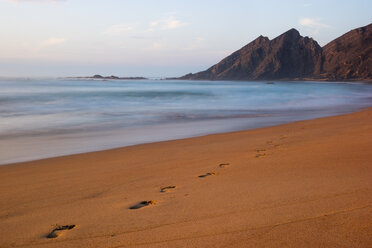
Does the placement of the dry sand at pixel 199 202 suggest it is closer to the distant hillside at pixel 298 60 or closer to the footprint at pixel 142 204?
the footprint at pixel 142 204

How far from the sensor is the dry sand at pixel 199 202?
2410 millimetres

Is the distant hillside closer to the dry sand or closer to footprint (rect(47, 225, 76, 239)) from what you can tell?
the dry sand

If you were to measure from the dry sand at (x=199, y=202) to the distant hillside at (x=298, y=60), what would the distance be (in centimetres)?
12077

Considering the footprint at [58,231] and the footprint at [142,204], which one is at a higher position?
the footprint at [58,231]

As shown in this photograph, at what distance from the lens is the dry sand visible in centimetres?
241

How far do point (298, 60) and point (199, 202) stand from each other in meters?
171

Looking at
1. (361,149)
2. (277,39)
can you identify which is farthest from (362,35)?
(361,149)

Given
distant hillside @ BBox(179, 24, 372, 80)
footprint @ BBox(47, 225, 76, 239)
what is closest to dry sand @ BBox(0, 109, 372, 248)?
footprint @ BBox(47, 225, 76, 239)

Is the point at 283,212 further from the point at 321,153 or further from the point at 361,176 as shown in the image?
the point at 321,153

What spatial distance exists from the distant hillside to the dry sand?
396 feet

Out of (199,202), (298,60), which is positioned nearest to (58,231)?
(199,202)

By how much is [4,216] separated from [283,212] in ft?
8.29

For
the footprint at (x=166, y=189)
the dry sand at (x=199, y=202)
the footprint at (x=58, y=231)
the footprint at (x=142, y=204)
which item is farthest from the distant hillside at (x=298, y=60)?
the footprint at (x=58, y=231)

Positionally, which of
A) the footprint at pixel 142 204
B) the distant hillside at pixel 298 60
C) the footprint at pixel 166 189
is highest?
the distant hillside at pixel 298 60
